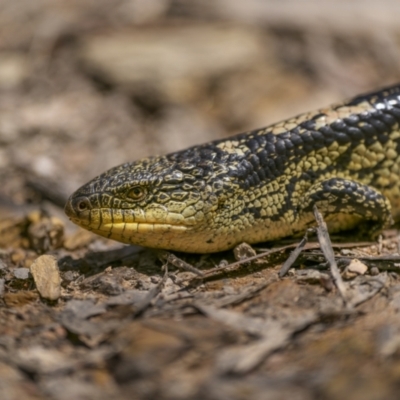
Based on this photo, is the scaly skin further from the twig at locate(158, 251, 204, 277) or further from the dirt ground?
the dirt ground

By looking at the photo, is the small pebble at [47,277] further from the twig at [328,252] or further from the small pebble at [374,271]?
the small pebble at [374,271]

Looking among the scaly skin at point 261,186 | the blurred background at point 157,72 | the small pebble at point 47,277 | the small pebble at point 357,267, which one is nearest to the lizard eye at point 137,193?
the scaly skin at point 261,186

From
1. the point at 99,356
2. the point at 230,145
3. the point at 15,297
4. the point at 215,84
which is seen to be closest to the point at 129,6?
the point at 215,84

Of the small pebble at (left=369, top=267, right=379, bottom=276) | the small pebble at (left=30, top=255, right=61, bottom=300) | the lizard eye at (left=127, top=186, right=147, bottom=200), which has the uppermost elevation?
the lizard eye at (left=127, top=186, right=147, bottom=200)

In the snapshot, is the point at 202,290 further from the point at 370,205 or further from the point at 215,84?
the point at 215,84

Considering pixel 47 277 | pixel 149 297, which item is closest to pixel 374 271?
pixel 149 297

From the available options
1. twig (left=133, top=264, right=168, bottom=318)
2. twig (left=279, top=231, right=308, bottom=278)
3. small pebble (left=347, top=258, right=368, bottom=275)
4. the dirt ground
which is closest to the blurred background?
the dirt ground
